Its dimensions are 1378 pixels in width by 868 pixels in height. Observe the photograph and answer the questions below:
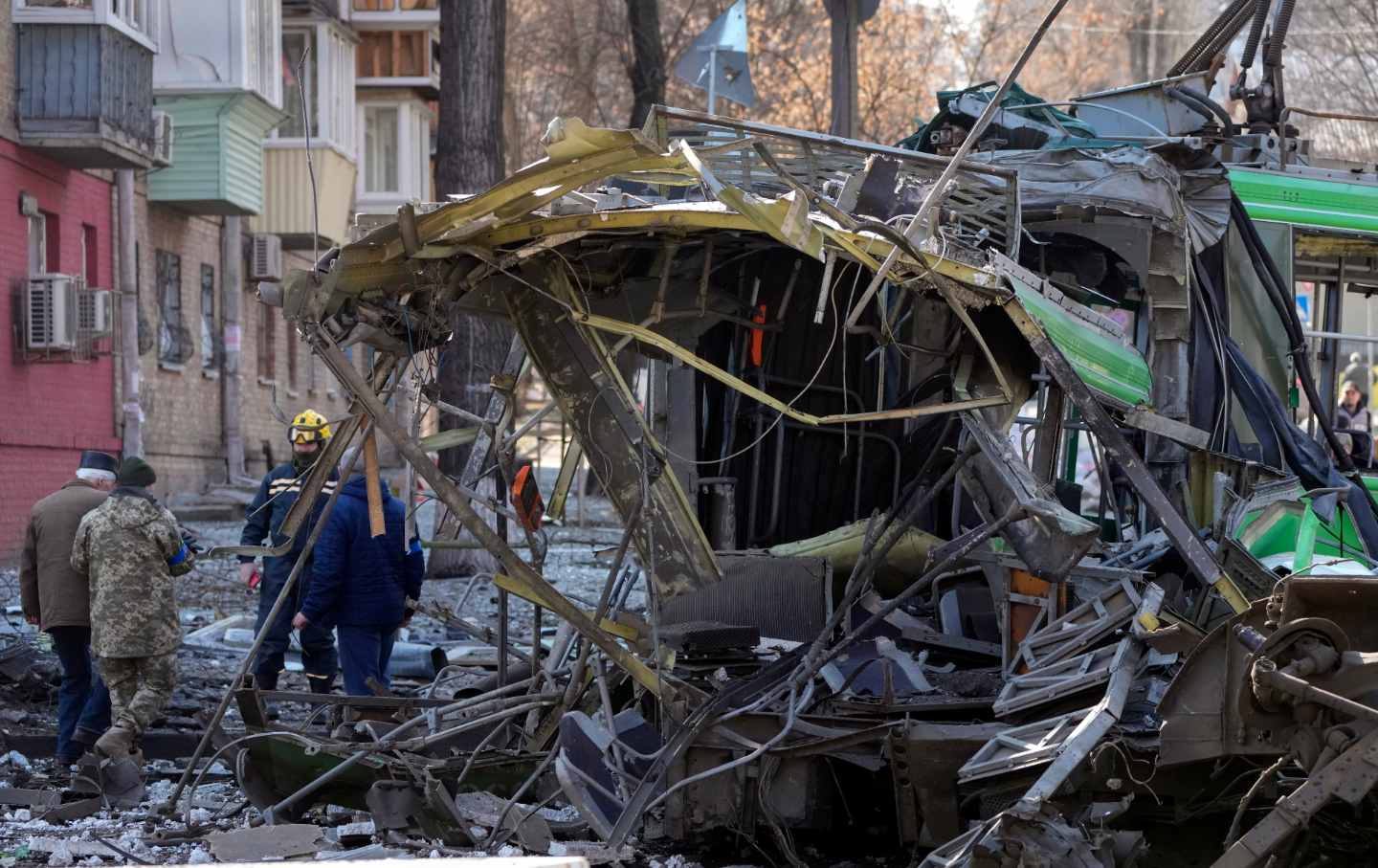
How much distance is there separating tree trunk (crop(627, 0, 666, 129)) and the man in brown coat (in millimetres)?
14687

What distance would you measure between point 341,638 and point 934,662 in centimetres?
360

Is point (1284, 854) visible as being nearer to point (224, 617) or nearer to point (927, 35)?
point (224, 617)

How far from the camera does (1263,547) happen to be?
821 cm

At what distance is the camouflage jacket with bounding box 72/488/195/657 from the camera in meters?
9.56

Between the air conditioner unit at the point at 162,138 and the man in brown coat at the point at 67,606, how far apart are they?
42.5 feet

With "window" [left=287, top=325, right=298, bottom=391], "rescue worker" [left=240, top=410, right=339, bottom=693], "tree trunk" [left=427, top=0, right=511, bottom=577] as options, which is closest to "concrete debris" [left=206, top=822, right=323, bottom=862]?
"rescue worker" [left=240, top=410, right=339, bottom=693]

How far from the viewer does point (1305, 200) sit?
10227 mm

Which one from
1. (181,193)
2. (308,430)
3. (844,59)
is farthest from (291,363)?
(308,430)

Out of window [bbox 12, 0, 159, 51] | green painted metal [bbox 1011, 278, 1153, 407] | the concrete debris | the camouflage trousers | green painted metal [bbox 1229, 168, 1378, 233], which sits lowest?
the concrete debris

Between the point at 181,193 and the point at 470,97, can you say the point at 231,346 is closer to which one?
the point at 181,193

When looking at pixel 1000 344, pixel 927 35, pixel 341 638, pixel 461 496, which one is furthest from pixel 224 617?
pixel 927 35

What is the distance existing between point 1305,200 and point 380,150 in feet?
94.2

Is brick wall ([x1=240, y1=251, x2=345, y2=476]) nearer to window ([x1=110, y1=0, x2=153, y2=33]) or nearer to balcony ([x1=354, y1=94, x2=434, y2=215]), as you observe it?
balcony ([x1=354, y1=94, x2=434, y2=215])

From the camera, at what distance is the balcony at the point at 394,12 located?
33.4m
